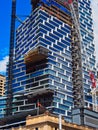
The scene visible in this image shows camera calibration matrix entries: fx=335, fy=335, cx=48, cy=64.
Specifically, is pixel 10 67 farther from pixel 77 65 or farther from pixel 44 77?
pixel 77 65

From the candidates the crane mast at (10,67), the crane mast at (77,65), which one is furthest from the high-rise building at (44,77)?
the crane mast at (77,65)

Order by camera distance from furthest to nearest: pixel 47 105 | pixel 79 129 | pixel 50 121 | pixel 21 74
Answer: pixel 21 74 → pixel 47 105 → pixel 79 129 → pixel 50 121

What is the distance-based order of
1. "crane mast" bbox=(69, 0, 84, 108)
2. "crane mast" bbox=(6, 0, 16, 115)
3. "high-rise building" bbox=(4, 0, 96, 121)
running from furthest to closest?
"crane mast" bbox=(6, 0, 16, 115) → "high-rise building" bbox=(4, 0, 96, 121) → "crane mast" bbox=(69, 0, 84, 108)

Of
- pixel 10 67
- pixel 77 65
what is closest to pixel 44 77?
pixel 77 65

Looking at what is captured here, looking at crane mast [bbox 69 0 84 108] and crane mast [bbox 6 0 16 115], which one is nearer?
crane mast [bbox 69 0 84 108]

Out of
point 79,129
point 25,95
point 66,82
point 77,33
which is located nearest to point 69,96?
point 66,82

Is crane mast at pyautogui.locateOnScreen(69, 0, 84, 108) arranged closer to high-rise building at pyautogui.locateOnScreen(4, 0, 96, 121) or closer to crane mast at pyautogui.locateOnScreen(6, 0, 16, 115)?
high-rise building at pyautogui.locateOnScreen(4, 0, 96, 121)

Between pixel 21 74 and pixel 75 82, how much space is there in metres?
35.1

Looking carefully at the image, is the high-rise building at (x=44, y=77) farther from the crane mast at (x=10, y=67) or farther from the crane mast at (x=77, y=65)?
the crane mast at (x=77, y=65)

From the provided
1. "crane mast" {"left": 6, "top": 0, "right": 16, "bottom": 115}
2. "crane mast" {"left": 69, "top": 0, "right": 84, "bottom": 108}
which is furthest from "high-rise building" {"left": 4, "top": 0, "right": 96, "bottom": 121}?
"crane mast" {"left": 69, "top": 0, "right": 84, "bottom": 108}

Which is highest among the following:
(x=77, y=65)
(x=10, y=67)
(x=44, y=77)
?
(x=77, y=65)

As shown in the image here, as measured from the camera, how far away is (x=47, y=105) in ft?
569

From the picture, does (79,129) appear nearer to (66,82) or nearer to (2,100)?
(66,82)

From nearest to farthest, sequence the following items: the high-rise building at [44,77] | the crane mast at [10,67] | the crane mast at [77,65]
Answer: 1. the crane mast at [77,65]
2. the high-rise building at [44,77]
3. the crane mast at [10,67]
